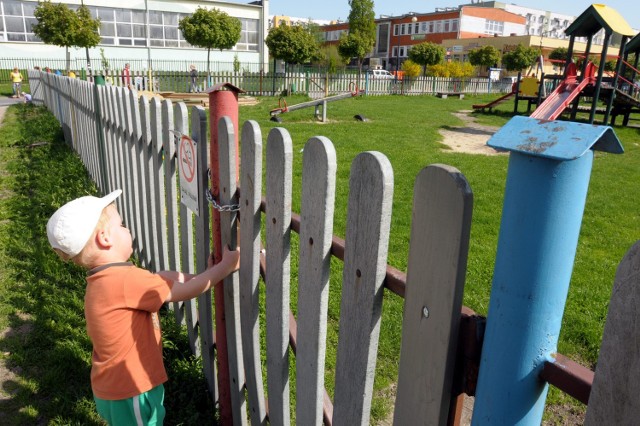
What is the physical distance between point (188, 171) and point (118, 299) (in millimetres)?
737

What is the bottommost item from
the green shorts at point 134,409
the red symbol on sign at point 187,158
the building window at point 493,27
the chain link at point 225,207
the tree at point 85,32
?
the green shorts at point 134,409

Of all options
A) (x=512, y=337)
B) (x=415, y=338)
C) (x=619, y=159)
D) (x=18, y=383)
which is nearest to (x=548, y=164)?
(x=512, y=337)

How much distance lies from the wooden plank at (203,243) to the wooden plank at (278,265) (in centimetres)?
62

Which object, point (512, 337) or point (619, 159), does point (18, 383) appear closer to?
point (512, 337)

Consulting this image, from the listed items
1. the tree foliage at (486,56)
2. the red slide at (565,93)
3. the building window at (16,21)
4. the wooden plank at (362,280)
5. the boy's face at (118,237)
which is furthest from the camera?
the tree foliage at (486,56)

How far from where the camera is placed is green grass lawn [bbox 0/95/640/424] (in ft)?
8.67

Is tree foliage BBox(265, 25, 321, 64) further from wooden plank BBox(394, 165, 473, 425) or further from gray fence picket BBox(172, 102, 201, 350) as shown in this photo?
wooden plank BBox(394, 165, 473, 425)

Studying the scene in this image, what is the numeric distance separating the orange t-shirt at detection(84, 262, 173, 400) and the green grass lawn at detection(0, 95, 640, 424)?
604 mm

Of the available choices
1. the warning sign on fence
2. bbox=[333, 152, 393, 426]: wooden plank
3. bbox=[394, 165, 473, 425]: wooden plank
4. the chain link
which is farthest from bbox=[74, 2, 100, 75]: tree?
bbox=[394, 165, 473, 425]: wooden plank

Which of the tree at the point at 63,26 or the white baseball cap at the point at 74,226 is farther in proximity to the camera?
the tree at the point at 63,26

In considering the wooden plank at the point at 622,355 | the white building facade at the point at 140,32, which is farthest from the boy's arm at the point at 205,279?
the white building facade at the point at 140,32

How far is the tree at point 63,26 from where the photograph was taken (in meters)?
24.7

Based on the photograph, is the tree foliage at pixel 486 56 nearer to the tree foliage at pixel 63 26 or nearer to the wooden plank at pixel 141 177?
the tree foliage at pixel 63 26

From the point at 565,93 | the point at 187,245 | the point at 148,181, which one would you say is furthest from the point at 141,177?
the point at 565,93
